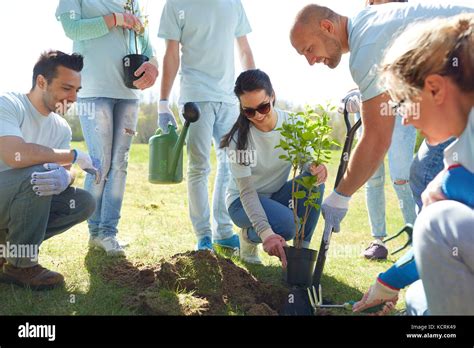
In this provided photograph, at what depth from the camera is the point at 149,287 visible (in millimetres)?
3146

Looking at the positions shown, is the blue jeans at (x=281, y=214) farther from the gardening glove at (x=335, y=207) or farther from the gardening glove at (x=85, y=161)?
the gardening glove at (x=85, y=161)

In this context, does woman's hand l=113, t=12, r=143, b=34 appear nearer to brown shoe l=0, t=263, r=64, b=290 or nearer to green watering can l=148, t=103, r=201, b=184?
green watering can l=148, t=103, r=201, b=184

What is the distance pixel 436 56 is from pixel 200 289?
1.72 m

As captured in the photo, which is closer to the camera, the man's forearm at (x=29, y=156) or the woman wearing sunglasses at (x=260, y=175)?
the man's forearm at (x=29, y=156)

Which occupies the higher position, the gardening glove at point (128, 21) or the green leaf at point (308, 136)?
the gardening glove at point (128, 21)

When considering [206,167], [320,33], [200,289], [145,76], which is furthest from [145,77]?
[200,289]

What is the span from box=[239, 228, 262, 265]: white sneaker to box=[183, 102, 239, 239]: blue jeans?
1.10 feet

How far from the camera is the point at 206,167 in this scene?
13.6ft

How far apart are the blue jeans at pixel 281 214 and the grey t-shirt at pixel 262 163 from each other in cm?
6

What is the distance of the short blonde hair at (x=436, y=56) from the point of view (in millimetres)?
1866

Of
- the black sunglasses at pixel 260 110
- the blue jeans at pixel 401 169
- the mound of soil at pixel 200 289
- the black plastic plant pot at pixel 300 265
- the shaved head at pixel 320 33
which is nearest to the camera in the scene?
the mound of soil at pixel 200 289

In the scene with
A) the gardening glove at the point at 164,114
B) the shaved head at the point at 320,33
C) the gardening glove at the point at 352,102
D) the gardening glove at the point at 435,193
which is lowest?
the gardening glove at the point at 435,193

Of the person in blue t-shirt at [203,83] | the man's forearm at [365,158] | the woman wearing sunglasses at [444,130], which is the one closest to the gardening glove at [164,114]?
the person in blue t-shirt at [203,83]
